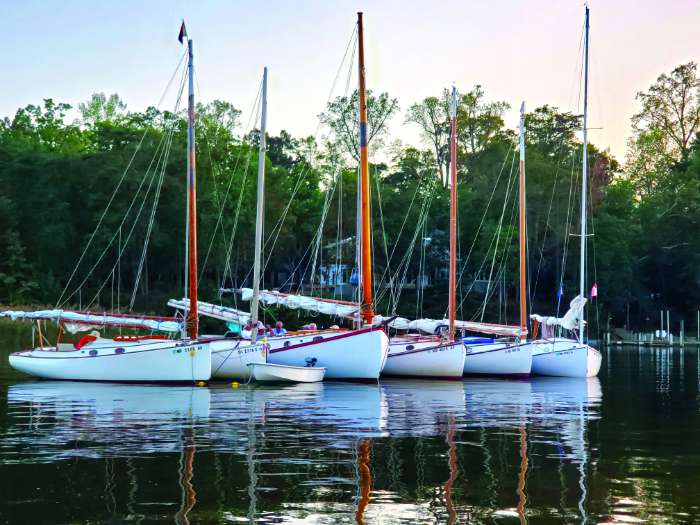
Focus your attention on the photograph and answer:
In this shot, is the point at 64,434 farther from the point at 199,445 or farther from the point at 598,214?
the point at 598,214

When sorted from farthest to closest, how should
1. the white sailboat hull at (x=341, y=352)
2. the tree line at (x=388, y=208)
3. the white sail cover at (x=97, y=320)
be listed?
1. the tree line at (x=388, y=208)
2. the white sail cover at (x=97, y=320)
3. the white sailboat hull at (x=341, y=352)

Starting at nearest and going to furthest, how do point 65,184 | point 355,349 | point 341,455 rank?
point 341,455
point 355,349
point 65,184

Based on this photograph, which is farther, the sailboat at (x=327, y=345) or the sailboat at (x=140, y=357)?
the sailboat at (x=327, y=345)

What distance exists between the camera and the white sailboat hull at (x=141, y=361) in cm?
3956

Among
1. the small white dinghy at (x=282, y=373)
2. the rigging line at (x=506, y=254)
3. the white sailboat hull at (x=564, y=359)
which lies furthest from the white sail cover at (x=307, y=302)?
the rigging line at (x=506, y=254)

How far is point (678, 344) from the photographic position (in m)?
99.4

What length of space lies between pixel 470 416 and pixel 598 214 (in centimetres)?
7341

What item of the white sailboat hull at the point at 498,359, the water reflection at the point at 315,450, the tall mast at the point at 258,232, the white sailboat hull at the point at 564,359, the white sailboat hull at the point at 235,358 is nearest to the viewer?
the water reflection at the point at 315,450

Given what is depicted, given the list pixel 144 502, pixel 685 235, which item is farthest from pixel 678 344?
pixel 144 502

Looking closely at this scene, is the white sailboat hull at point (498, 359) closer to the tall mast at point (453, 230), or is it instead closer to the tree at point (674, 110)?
the tall mast at point (453, 230)

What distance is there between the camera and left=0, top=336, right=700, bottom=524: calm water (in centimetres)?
1600

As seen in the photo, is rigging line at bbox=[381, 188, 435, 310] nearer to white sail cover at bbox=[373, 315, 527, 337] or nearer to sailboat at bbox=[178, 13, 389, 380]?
white sail cover at bbox=[373, 315, 527, 337]

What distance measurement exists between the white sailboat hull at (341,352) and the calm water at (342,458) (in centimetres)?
573

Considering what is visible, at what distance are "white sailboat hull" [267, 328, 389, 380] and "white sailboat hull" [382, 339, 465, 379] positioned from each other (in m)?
4.16
